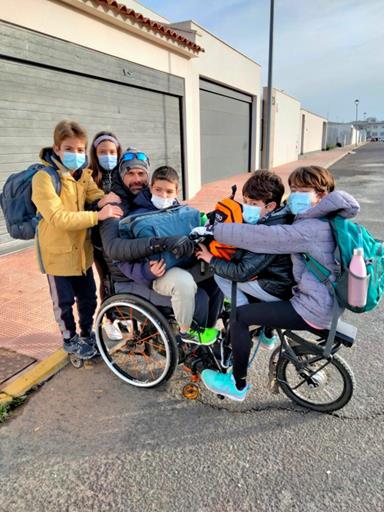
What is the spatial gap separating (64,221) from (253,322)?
4.29ft

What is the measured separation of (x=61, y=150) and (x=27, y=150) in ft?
11.4

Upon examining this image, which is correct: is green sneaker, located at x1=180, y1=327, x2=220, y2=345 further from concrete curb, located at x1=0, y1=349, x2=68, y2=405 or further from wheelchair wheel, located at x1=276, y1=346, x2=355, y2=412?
concrete curb, located at x1=0, y1=349, x2=68, y2=405

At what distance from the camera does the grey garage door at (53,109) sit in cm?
509

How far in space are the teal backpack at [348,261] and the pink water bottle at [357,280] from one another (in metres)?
0.05

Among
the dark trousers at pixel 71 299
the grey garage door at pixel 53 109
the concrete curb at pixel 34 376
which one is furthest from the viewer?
the grey garage door at pixel 53 109

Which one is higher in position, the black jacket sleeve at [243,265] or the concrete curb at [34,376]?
the black jacket sleeve at [243,265]

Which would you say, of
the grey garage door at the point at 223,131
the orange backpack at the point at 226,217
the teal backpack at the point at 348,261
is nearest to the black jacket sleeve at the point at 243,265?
the orange backpack at the point at 226,217

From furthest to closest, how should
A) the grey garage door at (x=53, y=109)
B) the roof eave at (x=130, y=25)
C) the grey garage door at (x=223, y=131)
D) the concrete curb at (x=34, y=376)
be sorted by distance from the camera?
the grey garage door at (x=223, y=131), the roof eave at (x=130, y=25), the grey garage door at (x=53, y=109), the concrete curb at (x=34, y=376)

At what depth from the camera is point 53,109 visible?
5.72 metres

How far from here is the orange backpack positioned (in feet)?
7.00

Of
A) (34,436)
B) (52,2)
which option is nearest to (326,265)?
(34,436)

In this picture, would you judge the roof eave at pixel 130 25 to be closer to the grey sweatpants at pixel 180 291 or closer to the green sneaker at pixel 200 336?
the grey sweatpants at pixel 180 291

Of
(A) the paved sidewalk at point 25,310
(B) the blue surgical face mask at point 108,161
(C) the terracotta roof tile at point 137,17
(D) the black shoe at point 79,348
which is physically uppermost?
(C) the terracotta roof tile at point 137,17

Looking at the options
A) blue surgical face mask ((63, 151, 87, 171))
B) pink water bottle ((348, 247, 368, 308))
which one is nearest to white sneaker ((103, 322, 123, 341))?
blue surgical face mask ((63, 151, 87, 171))
